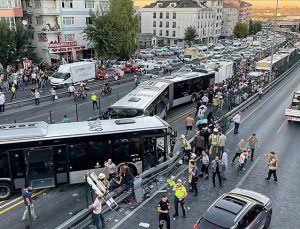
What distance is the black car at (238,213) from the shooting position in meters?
10.7

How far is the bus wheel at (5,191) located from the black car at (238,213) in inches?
328

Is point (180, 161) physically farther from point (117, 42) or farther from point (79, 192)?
point (117, 42)

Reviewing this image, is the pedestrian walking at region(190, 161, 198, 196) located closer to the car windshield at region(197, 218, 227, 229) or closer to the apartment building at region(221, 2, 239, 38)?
the car windshield at region(197, 218, 227, 229)

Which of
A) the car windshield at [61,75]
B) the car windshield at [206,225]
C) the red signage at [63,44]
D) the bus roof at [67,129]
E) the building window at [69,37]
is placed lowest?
the car windshield at [206,225]

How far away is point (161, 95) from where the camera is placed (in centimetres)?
2703

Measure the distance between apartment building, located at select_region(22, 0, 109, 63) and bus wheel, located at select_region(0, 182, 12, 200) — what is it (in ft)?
136

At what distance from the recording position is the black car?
10688mm

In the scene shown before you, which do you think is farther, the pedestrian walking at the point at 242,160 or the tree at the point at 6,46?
the tree at the point at 6,46

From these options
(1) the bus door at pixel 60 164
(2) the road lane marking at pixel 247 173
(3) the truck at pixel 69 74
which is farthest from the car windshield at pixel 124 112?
(3) the truck at pixel 69 74

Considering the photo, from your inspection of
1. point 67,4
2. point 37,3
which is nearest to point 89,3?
point 67,4

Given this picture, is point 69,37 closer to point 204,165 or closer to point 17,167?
point 17,167

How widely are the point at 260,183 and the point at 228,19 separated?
133 m

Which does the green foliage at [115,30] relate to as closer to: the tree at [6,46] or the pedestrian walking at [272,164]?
the tree at [6,46]

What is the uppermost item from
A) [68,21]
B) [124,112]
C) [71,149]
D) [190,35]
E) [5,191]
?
[68,21]
